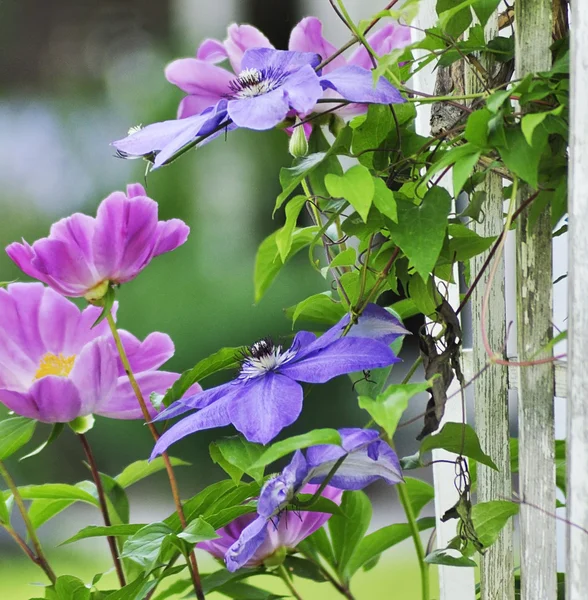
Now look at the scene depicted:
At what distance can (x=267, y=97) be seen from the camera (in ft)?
1.45

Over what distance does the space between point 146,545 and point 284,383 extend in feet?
0.56

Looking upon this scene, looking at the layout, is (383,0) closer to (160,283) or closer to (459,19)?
(160,283)

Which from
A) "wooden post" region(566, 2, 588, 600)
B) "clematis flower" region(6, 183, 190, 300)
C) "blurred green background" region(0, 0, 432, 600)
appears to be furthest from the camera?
"blurred green background" region(0, 0, 432, 600)

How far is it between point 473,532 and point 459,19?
344mm

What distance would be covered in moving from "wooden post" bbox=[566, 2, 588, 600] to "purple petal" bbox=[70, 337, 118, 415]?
0.39 m

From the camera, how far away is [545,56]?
0.45m

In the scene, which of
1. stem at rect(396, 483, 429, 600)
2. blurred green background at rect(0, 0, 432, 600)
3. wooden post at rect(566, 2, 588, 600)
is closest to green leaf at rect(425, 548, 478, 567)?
stem at rect(396, 483, 429, 600)

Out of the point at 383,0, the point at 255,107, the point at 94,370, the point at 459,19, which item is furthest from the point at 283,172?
the point at 383,0

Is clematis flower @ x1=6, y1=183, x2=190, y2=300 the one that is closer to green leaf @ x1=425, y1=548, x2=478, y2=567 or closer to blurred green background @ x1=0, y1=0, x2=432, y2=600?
green leaf @ x1=425, y1=548, x2=478, y2=567

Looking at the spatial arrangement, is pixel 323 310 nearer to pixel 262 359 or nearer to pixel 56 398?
pixel 262 359

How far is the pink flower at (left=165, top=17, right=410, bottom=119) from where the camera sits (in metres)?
0.61

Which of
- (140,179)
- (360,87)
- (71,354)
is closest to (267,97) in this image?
(360,87)

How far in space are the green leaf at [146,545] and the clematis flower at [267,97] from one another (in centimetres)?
28

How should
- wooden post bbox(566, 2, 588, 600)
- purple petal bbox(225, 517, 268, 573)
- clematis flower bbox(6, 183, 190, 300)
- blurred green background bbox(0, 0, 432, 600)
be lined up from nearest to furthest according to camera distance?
1. wooden post bbox(566, 2, 588, 600)
2. purple petal bbox(225, 517, 268, 573)
3. clematis flower bbox(6, 183, 190, 300)
4. blurred green background bbox(0, 0, 432, 600)
